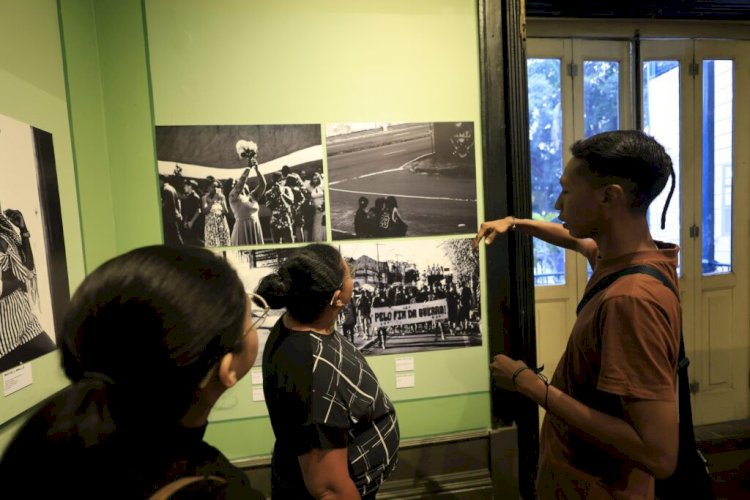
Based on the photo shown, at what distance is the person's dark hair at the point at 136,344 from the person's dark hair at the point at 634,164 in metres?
1.05

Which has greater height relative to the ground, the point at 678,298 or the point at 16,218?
the point at 16,218

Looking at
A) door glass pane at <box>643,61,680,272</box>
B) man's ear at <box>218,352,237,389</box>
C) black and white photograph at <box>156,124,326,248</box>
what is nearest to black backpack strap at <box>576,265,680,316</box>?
man's ear at <box>218,352,237,389</box>

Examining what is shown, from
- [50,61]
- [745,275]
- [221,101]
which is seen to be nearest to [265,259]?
[221,101]

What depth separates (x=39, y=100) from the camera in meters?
1.33

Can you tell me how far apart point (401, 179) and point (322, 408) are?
1.22m

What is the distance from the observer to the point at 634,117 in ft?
8.04

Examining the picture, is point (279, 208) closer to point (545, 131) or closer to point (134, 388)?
point (134, 388)

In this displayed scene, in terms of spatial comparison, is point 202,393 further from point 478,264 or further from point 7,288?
point 478,264

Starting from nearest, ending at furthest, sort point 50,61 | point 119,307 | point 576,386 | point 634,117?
point 119,307
point 576,386
point 50,61
point 634,117

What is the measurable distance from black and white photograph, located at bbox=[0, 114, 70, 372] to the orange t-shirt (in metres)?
1.49

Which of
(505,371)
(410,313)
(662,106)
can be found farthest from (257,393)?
(662,106)

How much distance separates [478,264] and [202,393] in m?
1.68

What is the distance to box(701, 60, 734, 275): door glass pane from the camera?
2.56 meters

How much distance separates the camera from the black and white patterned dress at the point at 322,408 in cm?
108
